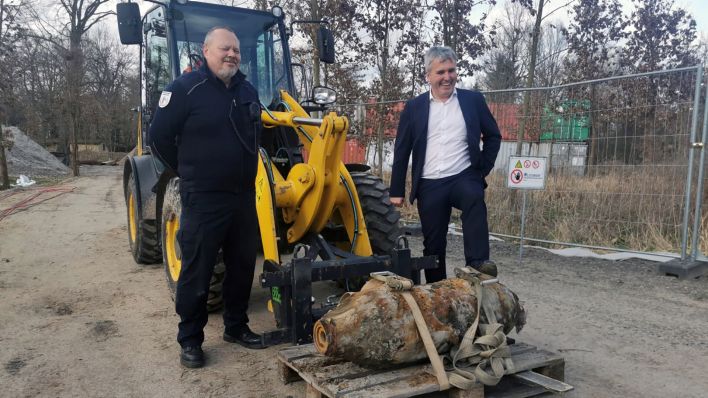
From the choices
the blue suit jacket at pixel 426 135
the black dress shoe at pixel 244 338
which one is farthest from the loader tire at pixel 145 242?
the blue suit jacket at pixel 426 135

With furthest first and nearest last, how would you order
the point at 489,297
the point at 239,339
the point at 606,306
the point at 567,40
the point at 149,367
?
the point at 567,40
the point at 606,306
the point at 239,339
the point at 149,367
the point at 489,297

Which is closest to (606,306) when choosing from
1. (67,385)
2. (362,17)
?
(67,385)

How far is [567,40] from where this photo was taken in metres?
13.5

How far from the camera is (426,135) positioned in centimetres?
389

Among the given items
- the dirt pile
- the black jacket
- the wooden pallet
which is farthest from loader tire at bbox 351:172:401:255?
the dirt pile

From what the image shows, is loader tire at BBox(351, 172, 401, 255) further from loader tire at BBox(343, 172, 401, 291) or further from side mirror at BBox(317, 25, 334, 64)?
side mirror at BBox(317, 25, 334, 64)

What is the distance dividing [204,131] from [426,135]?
1.44m

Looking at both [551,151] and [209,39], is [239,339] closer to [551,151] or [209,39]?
[209,39]

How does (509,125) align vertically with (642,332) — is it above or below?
above

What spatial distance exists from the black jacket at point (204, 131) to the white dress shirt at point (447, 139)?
123cm

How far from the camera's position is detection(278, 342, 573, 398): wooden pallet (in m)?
2.70

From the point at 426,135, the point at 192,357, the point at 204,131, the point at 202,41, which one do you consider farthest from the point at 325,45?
the point at 192,357

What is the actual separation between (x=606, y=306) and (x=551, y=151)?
283cm

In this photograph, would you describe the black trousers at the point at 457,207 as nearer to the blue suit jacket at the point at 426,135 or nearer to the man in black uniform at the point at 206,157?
the blue suit jacket at the point at 426,135
